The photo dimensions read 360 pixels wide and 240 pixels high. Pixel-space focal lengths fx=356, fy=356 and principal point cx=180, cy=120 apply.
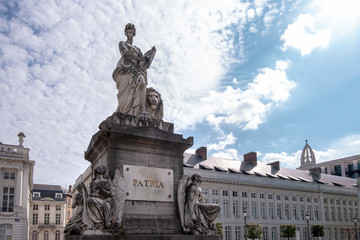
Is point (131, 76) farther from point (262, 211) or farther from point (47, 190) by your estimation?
point (47, 190)

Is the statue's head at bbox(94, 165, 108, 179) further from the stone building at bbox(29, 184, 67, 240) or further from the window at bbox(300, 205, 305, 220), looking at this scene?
the stone building at bbox(29, 184, 67, 240)

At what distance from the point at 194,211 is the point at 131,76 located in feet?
12.2

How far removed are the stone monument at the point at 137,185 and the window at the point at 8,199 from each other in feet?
141

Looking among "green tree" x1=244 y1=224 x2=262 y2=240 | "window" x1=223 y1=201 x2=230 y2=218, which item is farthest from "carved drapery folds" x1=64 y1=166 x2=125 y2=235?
"window" x1=223 y1=201 x2=230 y2=218

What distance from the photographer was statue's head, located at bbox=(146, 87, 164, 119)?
9.34 metres

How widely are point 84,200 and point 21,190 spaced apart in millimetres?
45287

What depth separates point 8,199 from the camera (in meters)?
46.3

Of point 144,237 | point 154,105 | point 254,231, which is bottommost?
point 254,231

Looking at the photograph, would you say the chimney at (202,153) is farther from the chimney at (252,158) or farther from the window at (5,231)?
the window at (5,231)

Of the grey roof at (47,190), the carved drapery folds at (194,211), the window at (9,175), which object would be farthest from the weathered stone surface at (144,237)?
the grey roof at (47,190)

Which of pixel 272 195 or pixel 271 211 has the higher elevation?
pixel 272 195

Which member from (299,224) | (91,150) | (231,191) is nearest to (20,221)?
(231,191)

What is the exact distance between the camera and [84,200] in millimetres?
7207

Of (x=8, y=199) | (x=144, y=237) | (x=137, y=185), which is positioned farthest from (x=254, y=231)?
(x=144, y=237)
